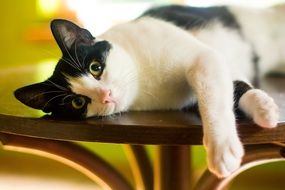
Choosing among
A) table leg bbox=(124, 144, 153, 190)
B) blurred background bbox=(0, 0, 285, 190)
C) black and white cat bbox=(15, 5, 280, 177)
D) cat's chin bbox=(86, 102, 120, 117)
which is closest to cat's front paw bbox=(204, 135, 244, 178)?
black and white cat bbox=(15, 5, 280, 177)

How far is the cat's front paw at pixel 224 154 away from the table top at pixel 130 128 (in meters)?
0.01

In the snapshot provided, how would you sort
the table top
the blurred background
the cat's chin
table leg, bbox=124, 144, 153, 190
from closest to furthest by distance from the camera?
the table top → the cat's chin → table leg, bbox=124, 144, 153, 190 → the blurred background

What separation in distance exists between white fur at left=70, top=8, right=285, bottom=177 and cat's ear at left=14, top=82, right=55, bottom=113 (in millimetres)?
55

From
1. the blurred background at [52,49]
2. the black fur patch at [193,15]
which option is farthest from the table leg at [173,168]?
the blurred background at [52,49]

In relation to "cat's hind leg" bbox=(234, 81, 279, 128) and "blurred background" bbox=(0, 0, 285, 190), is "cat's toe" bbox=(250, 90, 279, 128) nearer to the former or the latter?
"cat's hind leg" bbox=(234, 81, 279, 128)

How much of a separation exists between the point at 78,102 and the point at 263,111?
1.07 ft

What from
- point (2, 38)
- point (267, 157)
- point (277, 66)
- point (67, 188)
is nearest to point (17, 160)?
point (67, 188)

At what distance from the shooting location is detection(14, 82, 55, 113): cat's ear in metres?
0.85

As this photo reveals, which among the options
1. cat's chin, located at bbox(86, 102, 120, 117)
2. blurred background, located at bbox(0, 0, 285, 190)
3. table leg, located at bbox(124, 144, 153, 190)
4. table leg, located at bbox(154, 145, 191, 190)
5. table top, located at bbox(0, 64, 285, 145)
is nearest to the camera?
table top, located at bbox(0, 64, 285, 145)

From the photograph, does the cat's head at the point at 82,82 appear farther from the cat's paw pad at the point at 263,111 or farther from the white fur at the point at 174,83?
the cat's paw pad at the point at 263,111

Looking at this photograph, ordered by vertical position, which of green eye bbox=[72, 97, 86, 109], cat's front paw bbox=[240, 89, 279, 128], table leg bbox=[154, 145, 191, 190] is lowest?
table leg bbox=[154, 145, 191, 190]

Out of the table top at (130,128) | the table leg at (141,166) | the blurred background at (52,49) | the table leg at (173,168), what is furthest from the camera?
the blurred background at (52,49)

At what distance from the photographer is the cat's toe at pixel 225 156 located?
672 millimetres

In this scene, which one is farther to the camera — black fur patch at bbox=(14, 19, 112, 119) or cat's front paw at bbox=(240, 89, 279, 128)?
black fur patch at bbox=(14, 19, 112, 119)
